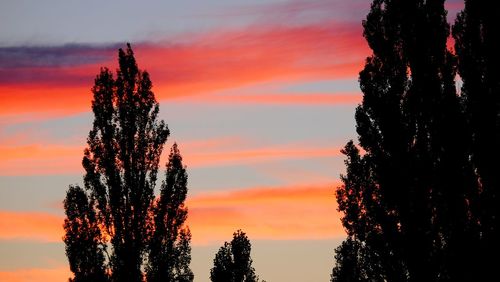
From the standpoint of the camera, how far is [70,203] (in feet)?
124

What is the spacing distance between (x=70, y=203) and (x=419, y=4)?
66.2 feet

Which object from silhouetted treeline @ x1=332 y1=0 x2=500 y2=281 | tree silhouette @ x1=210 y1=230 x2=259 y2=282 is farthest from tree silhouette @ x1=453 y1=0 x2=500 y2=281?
tree silhouette @ x1=210 y1=230 x2=259 y2=282

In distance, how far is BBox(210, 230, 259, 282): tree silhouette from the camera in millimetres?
47938

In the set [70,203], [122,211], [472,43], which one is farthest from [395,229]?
[70,203]

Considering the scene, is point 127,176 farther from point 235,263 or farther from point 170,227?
point 235,263

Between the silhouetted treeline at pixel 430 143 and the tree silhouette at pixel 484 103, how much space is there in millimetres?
30

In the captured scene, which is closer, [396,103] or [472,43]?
[472,43]

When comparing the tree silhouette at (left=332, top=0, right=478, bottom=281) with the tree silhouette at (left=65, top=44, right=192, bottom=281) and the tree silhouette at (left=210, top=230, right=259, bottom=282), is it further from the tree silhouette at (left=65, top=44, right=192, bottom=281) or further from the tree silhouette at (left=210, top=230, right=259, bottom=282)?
the tree silhouette at (left=210, top=230, right=259, bottom=282)

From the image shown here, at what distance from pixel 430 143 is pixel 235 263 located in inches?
1037

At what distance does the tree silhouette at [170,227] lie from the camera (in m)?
30.2

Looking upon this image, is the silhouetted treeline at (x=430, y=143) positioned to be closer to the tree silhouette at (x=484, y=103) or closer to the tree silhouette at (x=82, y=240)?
the tree silhouette at (x=484, y=103)

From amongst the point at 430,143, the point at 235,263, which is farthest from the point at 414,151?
the point at 235,263

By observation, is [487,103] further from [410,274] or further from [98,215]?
[98,215]

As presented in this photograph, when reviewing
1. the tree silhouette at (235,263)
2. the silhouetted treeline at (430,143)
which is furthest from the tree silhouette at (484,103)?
the tree silhouette at (235,263)
